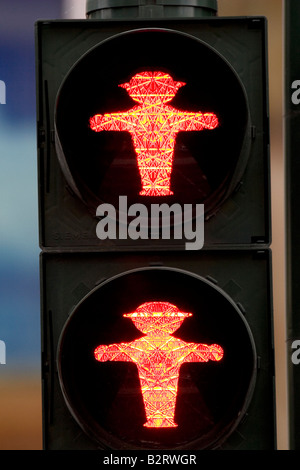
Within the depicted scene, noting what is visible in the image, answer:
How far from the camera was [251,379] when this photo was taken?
2.69 metres

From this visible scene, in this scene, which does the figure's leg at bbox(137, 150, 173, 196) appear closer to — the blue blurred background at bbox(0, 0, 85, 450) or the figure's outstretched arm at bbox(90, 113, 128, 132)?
the figure's outstretched arm at bbox(90, 113, 128, 132)

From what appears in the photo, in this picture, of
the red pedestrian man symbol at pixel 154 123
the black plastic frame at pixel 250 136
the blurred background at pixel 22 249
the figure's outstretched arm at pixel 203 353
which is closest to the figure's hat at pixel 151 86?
the red pedestrian man symbol at pixel 154 123

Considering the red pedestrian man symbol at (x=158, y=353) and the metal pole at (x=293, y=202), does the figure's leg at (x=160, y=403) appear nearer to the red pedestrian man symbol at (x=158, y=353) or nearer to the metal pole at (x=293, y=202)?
the red pedestrian man symbol at (x=158, y=353)

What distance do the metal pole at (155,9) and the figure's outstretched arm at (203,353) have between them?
0.79m

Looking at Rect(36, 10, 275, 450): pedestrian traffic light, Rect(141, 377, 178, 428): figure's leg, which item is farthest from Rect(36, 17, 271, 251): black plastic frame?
Rect(141, 377, 178, 428): figure's leg

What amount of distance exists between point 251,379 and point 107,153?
2.02ft

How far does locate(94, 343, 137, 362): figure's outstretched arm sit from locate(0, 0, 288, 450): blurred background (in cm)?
135

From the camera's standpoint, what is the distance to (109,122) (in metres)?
2.72

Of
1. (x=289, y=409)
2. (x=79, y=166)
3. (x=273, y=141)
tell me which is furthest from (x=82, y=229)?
(x=273, y=141)

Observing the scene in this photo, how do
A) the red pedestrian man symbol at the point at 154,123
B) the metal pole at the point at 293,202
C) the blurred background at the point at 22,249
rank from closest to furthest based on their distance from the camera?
the red pedestrian man symbol at the point at 154,123
the metal pole at the point at 293,202
the blurred background at the point at 22,249

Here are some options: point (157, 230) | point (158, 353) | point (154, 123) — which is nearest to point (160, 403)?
point (158, 353)

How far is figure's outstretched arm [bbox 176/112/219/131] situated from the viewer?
271 cm

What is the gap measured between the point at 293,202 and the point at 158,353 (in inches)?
19.2

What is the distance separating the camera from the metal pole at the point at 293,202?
9.29 feet
